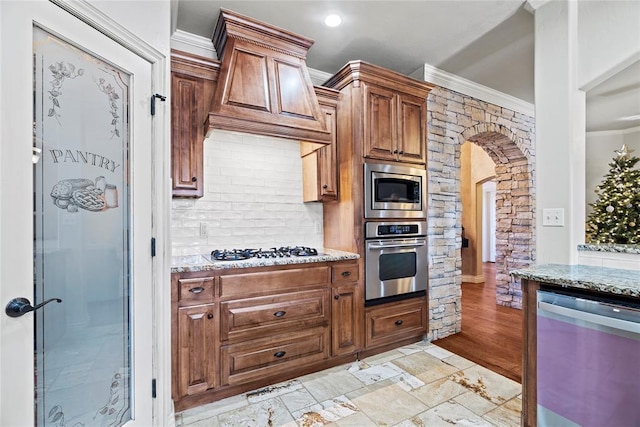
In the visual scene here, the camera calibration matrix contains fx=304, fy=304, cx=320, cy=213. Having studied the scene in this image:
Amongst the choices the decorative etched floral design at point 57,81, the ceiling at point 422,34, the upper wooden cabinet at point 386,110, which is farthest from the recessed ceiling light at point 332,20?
the decorative etched floral design at point 57,81

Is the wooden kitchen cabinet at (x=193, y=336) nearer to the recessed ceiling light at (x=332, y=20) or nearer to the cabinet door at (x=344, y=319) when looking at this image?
the cabinet door at (x=344, y=319)

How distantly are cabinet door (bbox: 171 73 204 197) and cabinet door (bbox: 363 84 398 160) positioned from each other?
1.44 meters

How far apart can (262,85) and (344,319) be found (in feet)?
6.78

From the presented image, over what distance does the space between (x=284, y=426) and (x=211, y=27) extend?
10.1 feet

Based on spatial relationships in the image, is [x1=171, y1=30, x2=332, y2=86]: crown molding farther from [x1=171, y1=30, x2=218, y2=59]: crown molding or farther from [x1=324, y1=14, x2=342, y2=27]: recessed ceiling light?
[x1=324, y1=14, x2=342, y2=27]: recessed ceiling light

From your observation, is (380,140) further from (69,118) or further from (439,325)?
(69,118)

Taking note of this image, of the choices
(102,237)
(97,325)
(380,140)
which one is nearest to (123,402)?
(97,325)

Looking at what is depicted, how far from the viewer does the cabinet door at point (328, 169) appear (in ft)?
9.53

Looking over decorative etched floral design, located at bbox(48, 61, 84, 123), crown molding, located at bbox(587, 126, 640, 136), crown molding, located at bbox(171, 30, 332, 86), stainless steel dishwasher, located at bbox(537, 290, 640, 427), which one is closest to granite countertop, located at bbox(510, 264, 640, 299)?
stainless steel dishwasher, located at bbox(537, 290, 640, 427)

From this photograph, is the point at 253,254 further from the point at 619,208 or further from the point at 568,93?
the point at 619,208

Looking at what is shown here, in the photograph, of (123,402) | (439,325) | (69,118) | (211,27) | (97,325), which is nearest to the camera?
(69,118)
